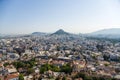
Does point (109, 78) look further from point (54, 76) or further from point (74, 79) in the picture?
point (54, 76)

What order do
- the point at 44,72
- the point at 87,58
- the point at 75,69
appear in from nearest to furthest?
the point at 44,72 → the point at 75,69 → the point at 87,58

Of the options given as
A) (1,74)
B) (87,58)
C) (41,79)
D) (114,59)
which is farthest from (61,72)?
(114,59)

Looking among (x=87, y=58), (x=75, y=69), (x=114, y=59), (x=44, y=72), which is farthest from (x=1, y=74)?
(x=114, y=59)

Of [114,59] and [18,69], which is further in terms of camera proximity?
[114,59]

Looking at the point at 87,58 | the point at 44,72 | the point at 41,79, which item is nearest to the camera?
the point at 41,79

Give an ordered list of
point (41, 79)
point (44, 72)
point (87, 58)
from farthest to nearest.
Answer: point (87, 58) < point (44, 72) < point (41, 79)

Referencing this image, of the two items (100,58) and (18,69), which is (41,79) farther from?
(100,58)

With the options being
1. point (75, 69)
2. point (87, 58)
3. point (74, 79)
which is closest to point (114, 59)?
point (87, 58)
